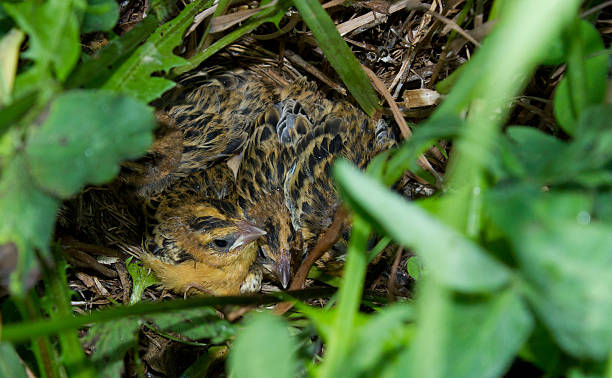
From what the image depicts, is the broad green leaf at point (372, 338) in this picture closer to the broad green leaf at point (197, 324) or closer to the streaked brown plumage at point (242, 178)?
the broad green leaf at point (197, 324)

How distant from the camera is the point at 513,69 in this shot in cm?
71

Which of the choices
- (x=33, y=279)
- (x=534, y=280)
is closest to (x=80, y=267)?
(x=33, y=279)

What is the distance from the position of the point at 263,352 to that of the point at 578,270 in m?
0.44

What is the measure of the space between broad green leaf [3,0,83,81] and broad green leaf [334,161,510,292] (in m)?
0.58

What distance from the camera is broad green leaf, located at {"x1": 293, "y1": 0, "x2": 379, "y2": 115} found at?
1794 mm

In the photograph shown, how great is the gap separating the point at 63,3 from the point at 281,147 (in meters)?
1.73

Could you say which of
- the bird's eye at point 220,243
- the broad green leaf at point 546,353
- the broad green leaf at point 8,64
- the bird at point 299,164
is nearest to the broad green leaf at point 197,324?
the broad green leaf at point 8,64

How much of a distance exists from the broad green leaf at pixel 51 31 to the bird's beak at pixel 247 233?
1.55 meters

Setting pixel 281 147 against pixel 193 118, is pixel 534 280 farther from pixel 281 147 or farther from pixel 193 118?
pixel 193 118

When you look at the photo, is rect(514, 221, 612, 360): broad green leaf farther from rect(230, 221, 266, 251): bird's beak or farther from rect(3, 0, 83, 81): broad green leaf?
rect(230, 221, 266, 251): bird's beak

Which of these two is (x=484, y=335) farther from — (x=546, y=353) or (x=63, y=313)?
(x=63, y=313)

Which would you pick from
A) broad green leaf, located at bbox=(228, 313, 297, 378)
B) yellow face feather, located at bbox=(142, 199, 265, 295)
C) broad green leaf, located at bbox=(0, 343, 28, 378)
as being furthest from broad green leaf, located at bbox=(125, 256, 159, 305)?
broad green leaf, located at bbox=(228, 313, 297, 378)

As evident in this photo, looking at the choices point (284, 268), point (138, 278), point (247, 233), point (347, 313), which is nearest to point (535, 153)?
point (347, 313)

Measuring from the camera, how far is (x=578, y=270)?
2.37 ft
